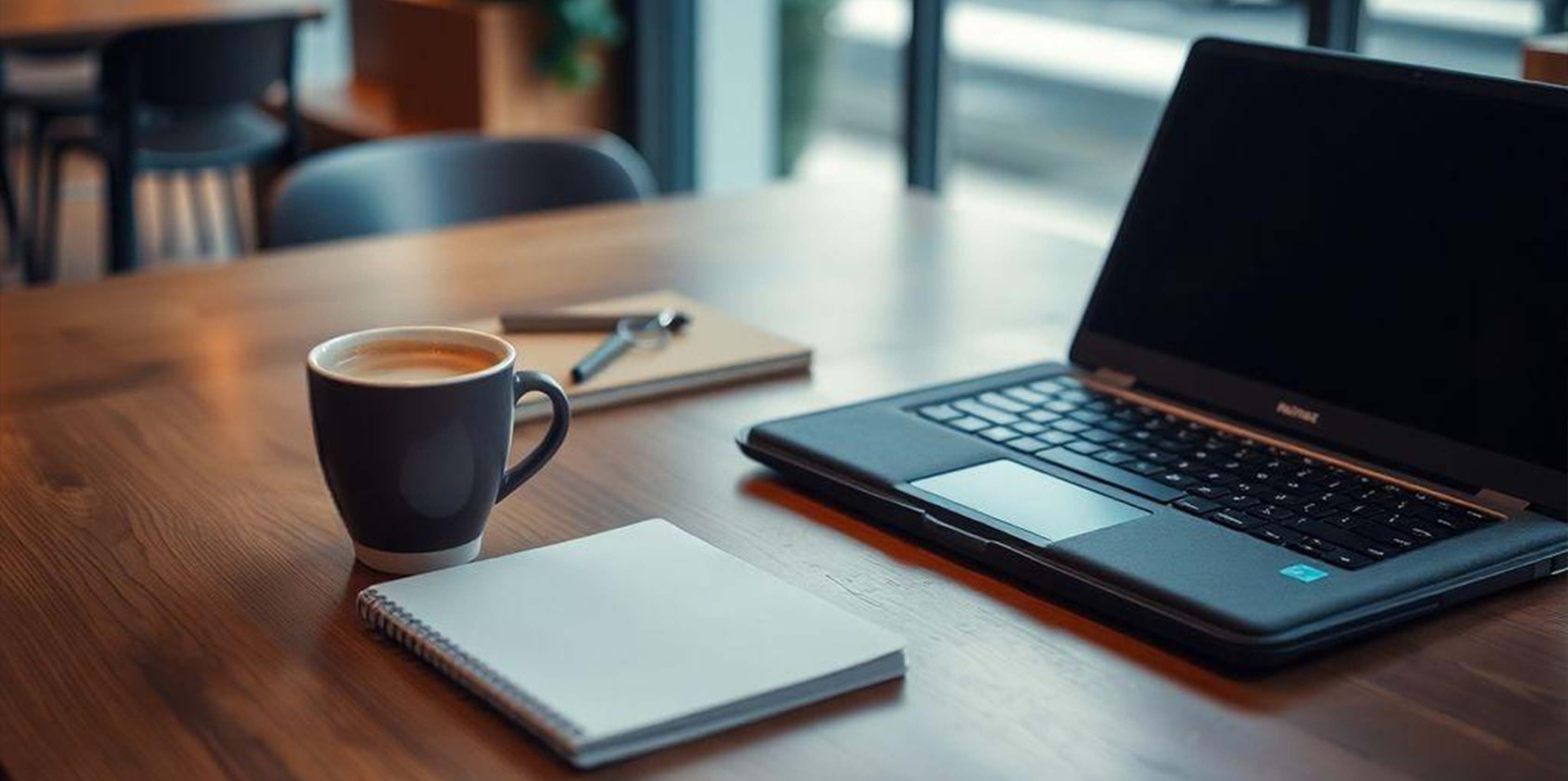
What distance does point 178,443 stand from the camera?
1.11 m

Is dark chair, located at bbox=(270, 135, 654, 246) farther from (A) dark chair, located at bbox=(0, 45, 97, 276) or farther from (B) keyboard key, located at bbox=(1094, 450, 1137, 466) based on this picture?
(A) dark chair, located at bbox=(0, 45, 97, 276)

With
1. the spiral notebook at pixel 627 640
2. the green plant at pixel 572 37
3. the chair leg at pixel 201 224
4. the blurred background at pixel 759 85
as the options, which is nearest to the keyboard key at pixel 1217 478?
the spiral notebook at pixel 627 640

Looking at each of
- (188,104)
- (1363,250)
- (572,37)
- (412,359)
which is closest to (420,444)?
(412,359)

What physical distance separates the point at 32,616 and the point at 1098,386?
1.99ft

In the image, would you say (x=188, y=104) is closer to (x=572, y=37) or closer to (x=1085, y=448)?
(x=572, y=37)

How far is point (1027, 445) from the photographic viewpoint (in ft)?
3.37

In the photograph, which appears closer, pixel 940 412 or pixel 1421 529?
pixel 1421 529

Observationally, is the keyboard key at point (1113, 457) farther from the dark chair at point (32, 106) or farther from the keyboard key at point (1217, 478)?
the dark chair at point (32, 106)

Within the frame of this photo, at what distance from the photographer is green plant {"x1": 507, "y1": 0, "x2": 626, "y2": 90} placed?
3713 mm

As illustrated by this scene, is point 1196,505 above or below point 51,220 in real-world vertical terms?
above

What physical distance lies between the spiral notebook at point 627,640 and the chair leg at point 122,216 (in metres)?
3.19

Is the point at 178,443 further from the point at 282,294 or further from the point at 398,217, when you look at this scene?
the point at 398,217

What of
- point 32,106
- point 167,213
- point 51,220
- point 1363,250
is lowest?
point 167,213

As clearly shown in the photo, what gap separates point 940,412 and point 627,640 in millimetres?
338
